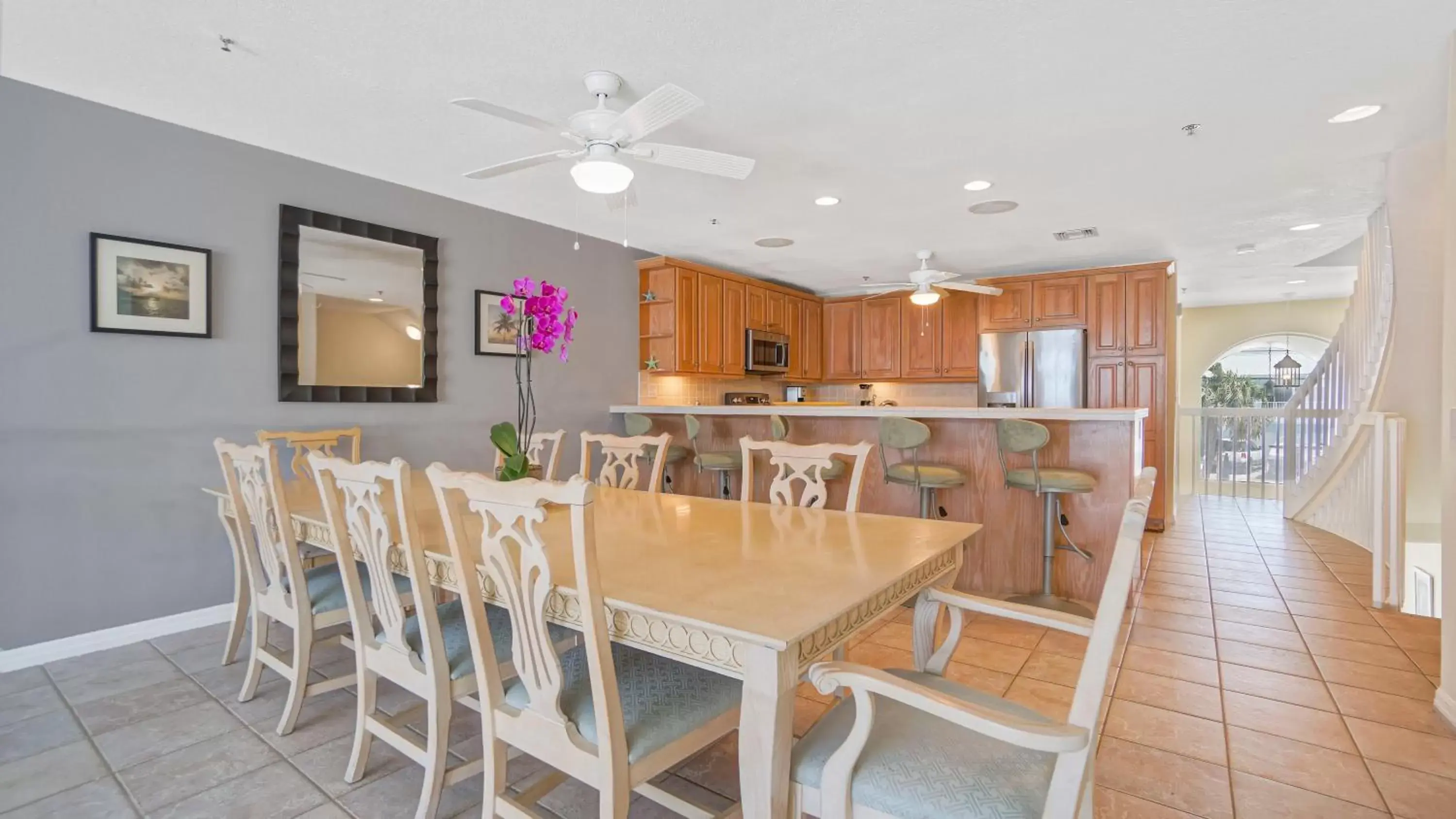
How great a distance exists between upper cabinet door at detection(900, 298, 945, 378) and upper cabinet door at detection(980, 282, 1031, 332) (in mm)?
453

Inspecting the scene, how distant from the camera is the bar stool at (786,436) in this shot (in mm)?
3732

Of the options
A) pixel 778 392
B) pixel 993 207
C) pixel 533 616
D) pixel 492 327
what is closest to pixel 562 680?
pixel 533 616

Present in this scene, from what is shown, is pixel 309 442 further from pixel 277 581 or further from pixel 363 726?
pixel 363 726

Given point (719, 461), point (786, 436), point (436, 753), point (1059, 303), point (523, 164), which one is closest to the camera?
point (436, 753)

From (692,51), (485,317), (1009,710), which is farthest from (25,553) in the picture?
(1009,710)

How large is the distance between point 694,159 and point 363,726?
213 cm

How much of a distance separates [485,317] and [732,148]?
2118 millimetres

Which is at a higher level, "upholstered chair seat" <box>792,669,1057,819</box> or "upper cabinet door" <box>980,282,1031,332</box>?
"upper cabinet door" <box>980,282,1031,332</box>

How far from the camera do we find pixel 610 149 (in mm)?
2430

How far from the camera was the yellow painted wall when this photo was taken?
805cm

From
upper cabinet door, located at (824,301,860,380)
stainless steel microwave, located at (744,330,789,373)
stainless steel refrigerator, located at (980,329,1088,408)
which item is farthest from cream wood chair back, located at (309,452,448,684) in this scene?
upper cabinet door, located at (824,301,860,380)

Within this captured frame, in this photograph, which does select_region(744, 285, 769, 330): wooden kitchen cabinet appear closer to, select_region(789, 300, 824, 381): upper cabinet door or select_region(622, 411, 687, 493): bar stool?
select_region(789, 300, 824, 381): upper cabinet door

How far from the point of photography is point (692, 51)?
7.47ft

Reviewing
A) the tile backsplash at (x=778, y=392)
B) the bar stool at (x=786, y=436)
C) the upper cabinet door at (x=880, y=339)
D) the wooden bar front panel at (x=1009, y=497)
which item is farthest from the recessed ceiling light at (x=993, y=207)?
the upper cabinet door at (x=880, y=339)
